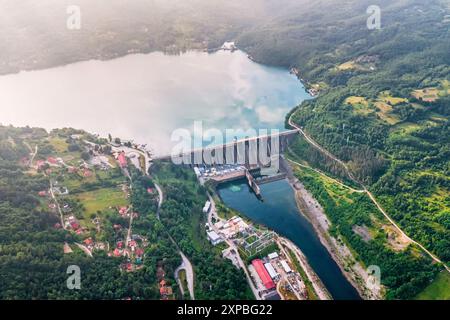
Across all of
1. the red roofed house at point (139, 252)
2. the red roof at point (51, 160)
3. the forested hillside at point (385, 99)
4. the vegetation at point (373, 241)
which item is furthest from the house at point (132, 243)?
the forested hillside at point (385, 99)

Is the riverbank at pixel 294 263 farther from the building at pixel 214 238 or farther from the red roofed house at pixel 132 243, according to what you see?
the red roofed house at pixel 132 243

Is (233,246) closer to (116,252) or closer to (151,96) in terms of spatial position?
(116,252)

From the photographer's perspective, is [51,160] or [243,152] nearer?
[51,160]

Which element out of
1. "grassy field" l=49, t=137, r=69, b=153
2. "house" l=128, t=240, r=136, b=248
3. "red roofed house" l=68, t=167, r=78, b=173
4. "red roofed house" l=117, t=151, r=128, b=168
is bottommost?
"house" l=128, t=240, r=136, b=248

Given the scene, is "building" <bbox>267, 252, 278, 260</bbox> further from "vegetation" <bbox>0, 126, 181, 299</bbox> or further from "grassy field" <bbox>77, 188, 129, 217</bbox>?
"grassy field" <bbox>77, 188, 129, 217</bbox>

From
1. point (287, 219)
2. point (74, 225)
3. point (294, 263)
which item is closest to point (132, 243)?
point (74, 225)

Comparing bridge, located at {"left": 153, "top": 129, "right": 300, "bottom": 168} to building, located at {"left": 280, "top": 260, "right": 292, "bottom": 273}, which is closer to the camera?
building, located at {"left": 280, "top": 260, "right": 292, "bottom": 273}

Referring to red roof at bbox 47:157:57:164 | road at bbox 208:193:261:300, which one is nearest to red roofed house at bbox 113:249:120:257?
road at bbox 208:193:261:300
